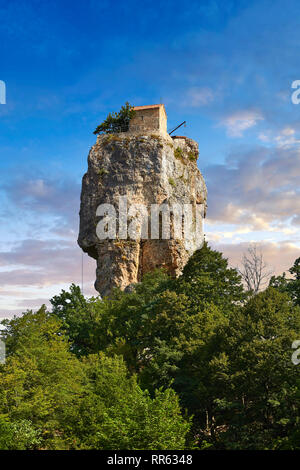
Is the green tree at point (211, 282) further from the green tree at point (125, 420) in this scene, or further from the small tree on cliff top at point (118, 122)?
the small tree on cliff top at point (118, 122)

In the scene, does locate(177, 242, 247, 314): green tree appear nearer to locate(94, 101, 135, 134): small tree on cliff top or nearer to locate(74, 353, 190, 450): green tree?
locate(74, 353, 190, 450): green tree

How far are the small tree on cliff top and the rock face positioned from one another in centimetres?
169

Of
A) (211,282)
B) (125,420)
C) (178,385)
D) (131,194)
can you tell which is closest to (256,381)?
(178,385)

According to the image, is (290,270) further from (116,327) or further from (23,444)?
(23,444)

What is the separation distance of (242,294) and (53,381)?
12651 mm

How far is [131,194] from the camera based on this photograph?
3997 cm

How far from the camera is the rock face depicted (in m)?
38.8

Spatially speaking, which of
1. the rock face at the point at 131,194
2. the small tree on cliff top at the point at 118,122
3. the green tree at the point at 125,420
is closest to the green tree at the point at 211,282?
the green tree at the point at 125,420

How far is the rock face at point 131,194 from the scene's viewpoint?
38.8 metres

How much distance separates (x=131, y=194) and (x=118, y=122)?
8499 millimetres

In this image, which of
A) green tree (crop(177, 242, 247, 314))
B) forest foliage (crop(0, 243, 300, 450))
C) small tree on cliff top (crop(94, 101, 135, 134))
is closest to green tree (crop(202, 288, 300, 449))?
forest foliage (crop(0, 243, 300, 450))

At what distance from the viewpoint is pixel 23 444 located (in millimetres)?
16922

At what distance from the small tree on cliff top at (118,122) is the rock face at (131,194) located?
169cm
